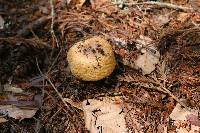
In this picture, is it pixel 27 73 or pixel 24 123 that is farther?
pixel 27 73

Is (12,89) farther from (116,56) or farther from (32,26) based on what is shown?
(116,56)

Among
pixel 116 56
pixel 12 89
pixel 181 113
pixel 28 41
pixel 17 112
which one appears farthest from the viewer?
pixel 28 41

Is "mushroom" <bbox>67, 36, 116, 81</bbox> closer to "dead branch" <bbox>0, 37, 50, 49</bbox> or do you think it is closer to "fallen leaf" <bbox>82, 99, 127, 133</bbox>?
"fallen leaf" <bbox>82, 99, 127, 133</bbox>

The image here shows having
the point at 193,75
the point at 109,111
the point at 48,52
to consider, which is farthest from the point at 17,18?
the point at 193,75

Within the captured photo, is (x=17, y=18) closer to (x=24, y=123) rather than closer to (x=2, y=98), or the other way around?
(x=2, y=98)

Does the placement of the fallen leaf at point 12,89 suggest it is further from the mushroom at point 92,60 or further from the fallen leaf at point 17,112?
the mushroom at point 92,60

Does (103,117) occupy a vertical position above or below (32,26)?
below

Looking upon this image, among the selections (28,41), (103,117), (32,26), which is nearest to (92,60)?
(103,117)

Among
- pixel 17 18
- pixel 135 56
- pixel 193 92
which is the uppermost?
pixel 17 18
